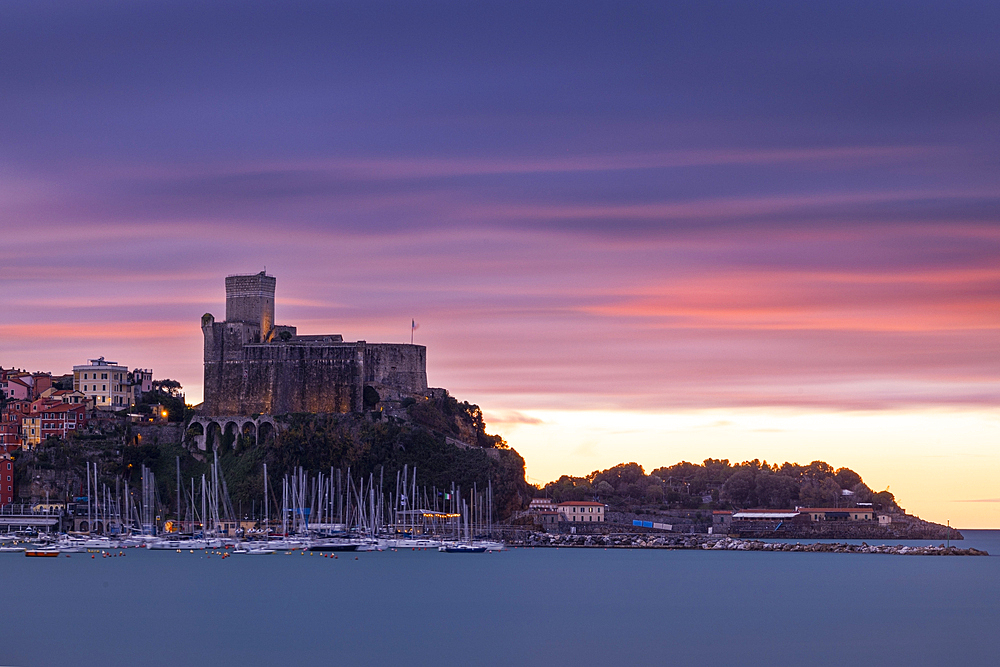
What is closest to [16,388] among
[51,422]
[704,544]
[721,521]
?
[51,422]

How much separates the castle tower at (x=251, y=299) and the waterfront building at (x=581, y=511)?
27.4 m

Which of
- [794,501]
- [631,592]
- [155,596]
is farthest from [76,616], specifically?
[794,501]

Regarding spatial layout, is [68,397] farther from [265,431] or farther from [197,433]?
[265,431]

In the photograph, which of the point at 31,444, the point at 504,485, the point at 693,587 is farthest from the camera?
the point at 31,444

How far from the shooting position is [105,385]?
396 ft

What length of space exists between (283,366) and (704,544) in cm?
3493

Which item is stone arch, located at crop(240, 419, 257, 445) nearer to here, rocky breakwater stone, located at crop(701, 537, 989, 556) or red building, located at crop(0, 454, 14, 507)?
red building, located at crop(0, 454, 14, 507)

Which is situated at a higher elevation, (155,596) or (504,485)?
(504,485)

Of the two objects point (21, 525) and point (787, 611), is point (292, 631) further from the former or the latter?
point (21, 525)

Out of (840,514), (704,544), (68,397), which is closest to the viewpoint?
(704,544)

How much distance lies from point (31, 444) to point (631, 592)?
2380 inches

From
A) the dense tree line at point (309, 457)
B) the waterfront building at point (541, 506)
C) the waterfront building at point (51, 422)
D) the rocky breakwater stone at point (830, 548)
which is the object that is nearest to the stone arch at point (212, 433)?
the dense tree line at point (309, 457)

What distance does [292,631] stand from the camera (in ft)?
174

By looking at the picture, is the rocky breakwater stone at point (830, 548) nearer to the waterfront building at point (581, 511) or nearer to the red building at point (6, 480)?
the waterfront building at point (581, 511)
